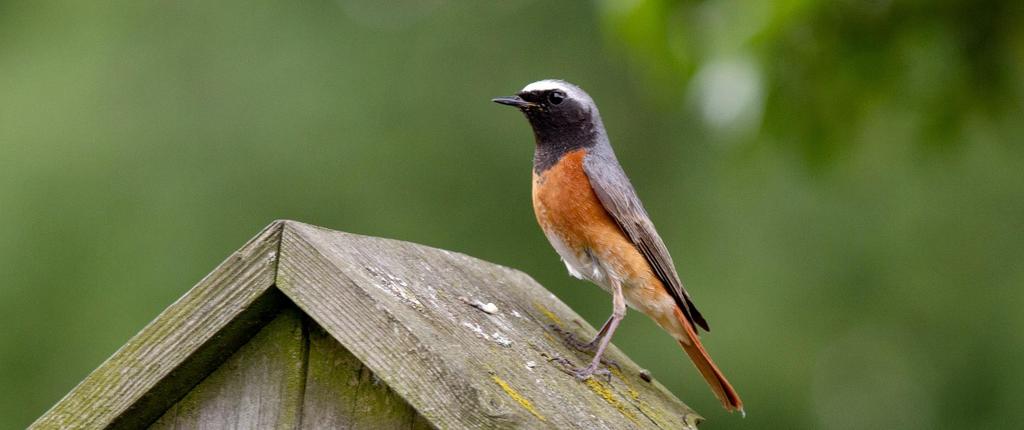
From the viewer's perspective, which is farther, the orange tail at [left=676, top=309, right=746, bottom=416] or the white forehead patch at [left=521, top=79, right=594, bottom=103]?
the white forehead patch at [left=521, top=79, right=594, bottom=103]

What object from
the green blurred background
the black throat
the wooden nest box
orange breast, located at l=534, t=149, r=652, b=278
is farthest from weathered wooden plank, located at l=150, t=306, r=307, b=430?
the green blurred background

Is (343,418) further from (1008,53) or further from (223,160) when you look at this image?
(223,160)

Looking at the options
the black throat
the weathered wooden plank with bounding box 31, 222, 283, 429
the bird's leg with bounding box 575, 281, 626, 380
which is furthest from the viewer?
the black throat

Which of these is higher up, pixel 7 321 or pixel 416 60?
pixel 416 60

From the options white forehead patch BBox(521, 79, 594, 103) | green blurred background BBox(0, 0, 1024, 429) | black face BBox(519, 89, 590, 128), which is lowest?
green blurred background BBox(0, 0, 1024, 429)

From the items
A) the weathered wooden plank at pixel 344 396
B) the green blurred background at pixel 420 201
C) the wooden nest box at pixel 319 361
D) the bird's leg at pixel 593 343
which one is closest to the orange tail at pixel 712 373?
the bird's leg at pixel 593 343

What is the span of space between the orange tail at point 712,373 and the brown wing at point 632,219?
59 millimetres

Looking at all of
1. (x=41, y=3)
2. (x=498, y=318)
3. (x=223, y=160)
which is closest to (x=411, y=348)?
(x=498, y=318)

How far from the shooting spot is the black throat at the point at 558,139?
470cm

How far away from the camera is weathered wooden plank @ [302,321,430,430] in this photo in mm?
2902

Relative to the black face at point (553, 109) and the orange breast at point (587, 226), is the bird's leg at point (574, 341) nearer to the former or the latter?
the orange breast at point (587, 226)

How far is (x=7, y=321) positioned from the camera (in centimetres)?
812

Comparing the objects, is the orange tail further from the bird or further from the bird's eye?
the bird's eye

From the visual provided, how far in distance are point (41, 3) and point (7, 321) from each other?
2.90 metres
